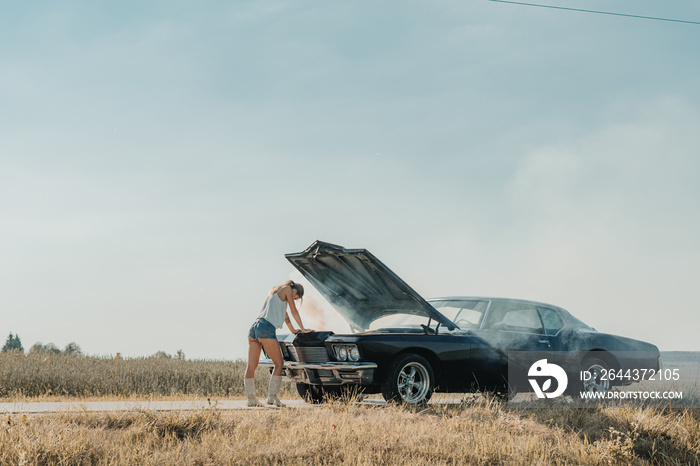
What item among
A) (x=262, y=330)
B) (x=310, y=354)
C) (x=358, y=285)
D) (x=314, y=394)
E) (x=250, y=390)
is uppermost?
(x=358, y=285)

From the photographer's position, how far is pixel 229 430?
767 cm

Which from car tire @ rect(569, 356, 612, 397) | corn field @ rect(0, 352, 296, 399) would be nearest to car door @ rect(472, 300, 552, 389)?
car tire @ rect(569, 356, 612, 397)

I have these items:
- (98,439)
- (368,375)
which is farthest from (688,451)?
(98,439)

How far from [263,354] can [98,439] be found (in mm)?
3166

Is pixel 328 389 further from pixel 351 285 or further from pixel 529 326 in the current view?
pixel 529 326

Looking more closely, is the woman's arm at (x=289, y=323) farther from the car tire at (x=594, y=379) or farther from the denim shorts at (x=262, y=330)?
the car tire at (x=594, y=379)

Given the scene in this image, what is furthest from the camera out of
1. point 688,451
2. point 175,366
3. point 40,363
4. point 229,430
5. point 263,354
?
point 175,366

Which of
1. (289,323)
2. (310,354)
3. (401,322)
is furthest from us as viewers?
(401,322)

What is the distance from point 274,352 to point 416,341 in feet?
6.42

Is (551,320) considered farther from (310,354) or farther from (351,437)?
(351,437)

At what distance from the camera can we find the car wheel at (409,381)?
29.0 feet

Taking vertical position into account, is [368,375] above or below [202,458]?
above

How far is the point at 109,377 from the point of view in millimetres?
16406

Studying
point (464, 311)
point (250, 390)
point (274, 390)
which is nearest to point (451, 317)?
point (464, 311)
